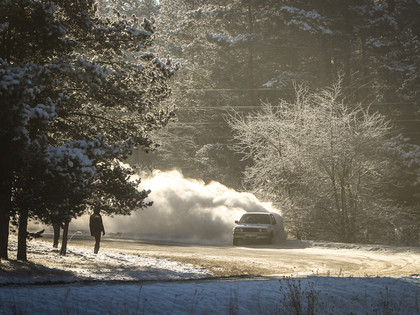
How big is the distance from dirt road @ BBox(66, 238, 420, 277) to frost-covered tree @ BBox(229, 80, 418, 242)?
3684 millimetres

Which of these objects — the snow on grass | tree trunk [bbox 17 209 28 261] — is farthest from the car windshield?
tree trunk [bbox 17 209 28 261]

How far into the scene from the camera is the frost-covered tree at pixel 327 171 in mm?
39438

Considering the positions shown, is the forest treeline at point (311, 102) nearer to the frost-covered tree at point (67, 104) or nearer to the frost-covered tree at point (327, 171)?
the frost-covered tree at point (327, 171)

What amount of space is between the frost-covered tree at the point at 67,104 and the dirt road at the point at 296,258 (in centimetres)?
419

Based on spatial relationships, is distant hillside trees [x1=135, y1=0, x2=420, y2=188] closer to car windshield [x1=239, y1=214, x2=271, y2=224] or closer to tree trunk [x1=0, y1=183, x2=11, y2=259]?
car windshield [x1=239, y1=214, x2=271, y2=224]

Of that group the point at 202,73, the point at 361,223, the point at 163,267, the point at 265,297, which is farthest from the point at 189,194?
the point at 265,297

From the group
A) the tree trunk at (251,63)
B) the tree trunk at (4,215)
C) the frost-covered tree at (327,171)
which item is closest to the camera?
the tree trunk at (4,215)

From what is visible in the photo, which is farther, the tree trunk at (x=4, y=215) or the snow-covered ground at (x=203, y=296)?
the tree trunk at (x=4, y=215)

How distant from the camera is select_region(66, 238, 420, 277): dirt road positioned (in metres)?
22.9

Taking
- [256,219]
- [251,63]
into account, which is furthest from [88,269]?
[251,63]

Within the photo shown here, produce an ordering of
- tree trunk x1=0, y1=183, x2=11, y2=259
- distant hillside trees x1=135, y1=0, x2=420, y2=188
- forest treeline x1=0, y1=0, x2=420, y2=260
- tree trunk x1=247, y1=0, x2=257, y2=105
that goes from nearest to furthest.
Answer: forest treeline x1=0, y1=0, x2=420, y2=260 < tree trunk x1=0, y1=183, x2=11, y2=259 < distant hillside trees x1=135, y1=0, x2=420, y2=188 < tree trunk x1=247, y1=0, x2=257, y2=105

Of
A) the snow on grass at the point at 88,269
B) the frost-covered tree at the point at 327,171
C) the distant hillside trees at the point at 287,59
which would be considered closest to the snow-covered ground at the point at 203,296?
the snow on grass at the point at 88,269

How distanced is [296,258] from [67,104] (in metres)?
11.1

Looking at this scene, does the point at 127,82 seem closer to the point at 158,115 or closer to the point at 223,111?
the point at 158,115
